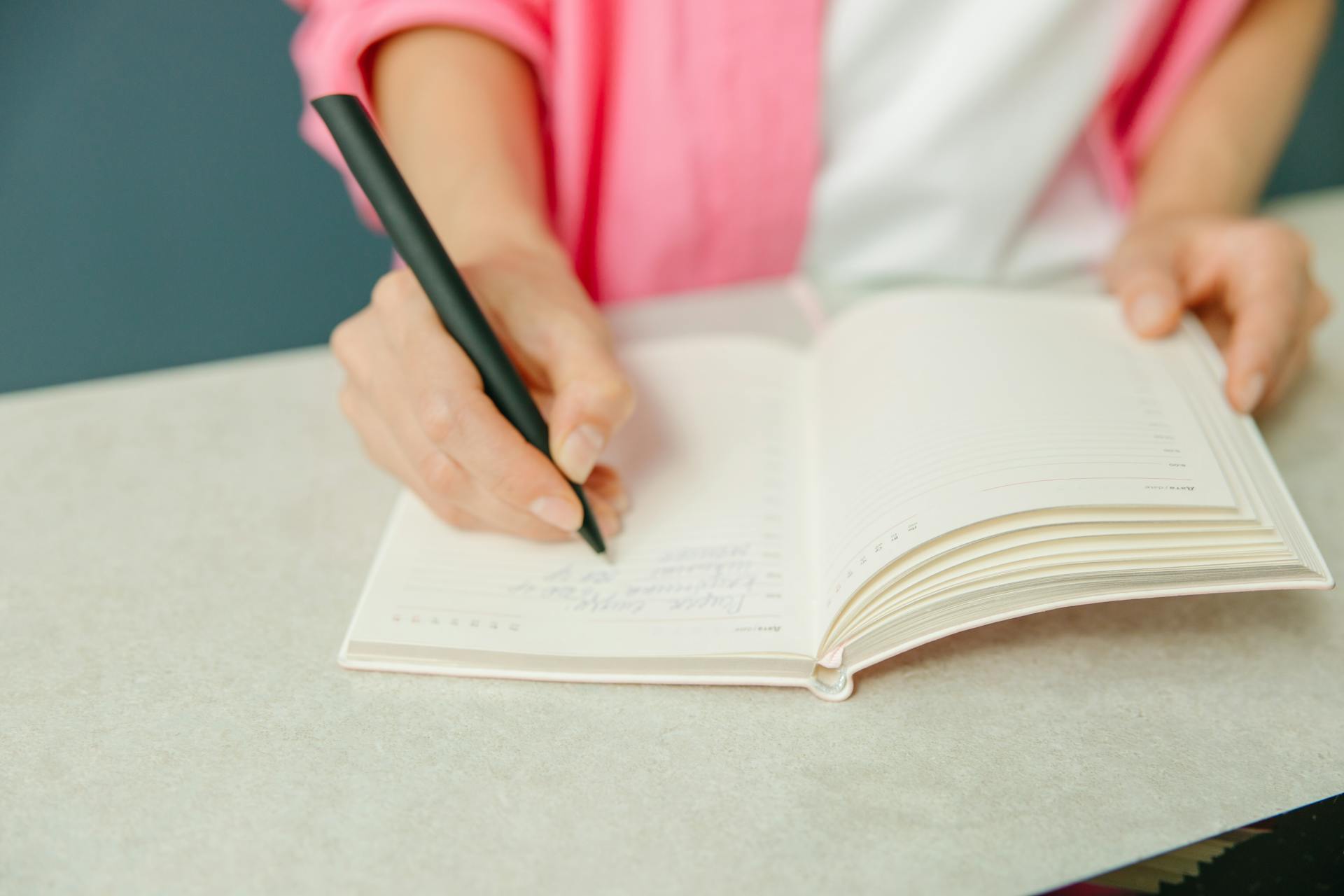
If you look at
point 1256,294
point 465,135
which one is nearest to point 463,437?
point 465,135

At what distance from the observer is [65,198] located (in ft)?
2.99

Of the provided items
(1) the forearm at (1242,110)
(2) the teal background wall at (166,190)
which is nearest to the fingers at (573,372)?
(1) the forearm at (1242,110)

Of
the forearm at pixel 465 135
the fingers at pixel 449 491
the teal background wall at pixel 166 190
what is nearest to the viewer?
the fingers at pixel 449 491

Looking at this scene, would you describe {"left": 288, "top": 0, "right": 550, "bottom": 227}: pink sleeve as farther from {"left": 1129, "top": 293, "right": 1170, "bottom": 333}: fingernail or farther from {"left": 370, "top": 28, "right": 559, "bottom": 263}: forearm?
{"left": 1129, "top": 293, "right": 1170, "bottom": 333}: fingernail

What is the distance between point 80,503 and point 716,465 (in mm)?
372

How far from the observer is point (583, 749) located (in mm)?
373

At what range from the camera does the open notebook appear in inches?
15.0

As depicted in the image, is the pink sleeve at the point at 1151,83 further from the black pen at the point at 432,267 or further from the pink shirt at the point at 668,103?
the black pen at the point at 432,267

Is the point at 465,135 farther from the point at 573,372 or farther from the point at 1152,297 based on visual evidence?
the point at 1152,297

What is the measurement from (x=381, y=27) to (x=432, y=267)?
27cm

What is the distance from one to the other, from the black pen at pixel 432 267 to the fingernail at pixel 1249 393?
1.13 feet

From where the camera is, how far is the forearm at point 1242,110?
2.28 ft

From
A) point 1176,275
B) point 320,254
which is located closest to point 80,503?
point 320,254

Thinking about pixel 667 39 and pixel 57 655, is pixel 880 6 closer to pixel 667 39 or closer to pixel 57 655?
pixel 667 39
